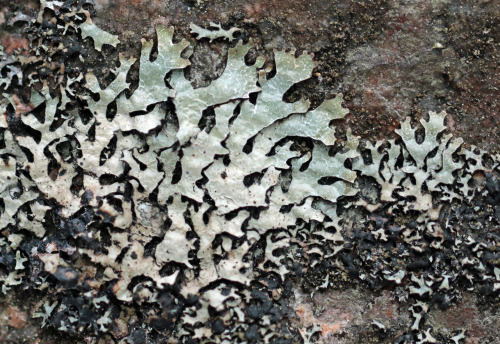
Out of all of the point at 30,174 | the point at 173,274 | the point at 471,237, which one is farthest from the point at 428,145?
the point at 30,174

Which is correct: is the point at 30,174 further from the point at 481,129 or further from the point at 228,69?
the point at 481,129

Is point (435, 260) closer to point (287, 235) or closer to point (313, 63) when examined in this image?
point (287, 235)

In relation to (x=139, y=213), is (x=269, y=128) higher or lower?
higher

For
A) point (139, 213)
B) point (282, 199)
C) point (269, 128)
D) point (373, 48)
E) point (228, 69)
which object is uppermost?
point (373, 48)

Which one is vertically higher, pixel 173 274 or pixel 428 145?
pixel 428 145

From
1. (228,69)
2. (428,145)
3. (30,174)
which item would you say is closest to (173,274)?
(30,174)

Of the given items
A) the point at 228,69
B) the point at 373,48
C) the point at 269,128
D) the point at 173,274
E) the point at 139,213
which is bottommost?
the point at 173,274
